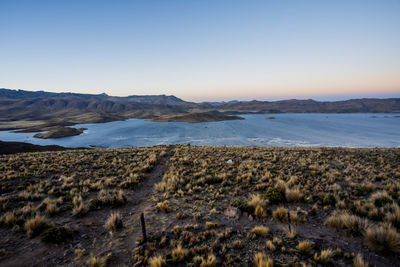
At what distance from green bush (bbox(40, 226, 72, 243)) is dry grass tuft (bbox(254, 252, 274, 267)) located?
6.42 metres

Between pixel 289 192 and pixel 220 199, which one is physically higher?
pixel 289 192

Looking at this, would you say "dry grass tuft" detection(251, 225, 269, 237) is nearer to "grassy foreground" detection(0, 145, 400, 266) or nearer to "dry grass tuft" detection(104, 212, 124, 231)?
"grassy foreground" detection(0, 145, 400, 266)

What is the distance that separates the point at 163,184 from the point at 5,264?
6905 mm

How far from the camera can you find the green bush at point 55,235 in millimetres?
5473

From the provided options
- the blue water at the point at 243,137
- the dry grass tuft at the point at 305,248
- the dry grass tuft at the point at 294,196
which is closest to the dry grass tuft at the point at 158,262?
the dry grass tuft at the point at 305,248

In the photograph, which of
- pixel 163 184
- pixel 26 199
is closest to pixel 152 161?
pixel 163 184

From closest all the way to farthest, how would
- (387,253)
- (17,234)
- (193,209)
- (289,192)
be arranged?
(387,253) → (17,234) → (193,209) → (289,192)

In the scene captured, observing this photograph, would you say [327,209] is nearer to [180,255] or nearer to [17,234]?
[180,255]

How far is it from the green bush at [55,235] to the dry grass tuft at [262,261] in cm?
642

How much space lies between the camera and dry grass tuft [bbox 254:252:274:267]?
13.8 ft

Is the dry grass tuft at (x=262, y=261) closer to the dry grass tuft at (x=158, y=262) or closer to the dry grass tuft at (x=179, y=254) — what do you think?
the dry grass tuft at (x=179, y=254)

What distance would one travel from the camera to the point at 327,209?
7.12m

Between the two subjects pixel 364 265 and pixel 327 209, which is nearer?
pixel 364 265

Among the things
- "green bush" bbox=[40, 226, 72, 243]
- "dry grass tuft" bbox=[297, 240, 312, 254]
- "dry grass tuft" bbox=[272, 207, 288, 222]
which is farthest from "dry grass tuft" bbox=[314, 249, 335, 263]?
"green bush" bbox=[40, 226, 72, 243]
